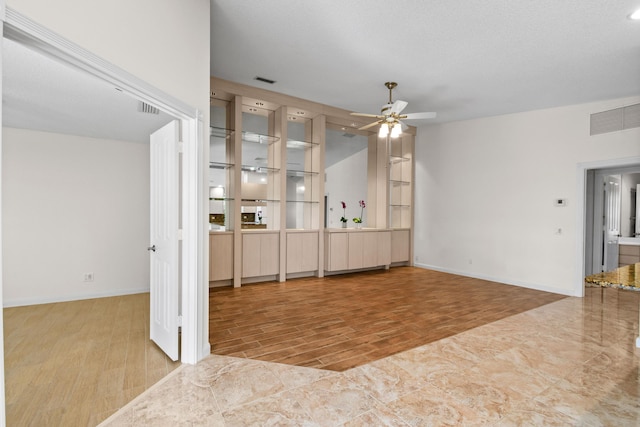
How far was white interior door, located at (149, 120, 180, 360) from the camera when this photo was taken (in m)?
2.83

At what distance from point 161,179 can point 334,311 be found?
2.60 m

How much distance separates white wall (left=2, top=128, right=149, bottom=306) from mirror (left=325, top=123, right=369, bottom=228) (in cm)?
502

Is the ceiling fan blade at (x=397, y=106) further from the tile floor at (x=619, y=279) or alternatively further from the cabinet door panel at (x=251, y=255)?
the cabinet door panel at (x=251, y=255)

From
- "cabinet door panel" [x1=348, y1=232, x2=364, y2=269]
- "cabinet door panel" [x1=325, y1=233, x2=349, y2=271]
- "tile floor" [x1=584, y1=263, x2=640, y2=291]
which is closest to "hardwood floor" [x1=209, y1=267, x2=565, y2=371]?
"cabinet door panel" [x1=325, y1=233, x2=349, y2=271]

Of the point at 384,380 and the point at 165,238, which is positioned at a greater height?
the point at 165,238

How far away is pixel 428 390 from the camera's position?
2.48m

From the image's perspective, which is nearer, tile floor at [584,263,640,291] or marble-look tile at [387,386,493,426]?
marble-look tile at [387,386,493,426]

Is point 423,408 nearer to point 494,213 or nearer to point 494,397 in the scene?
point 494,397

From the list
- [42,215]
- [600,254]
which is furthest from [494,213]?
[42,215]

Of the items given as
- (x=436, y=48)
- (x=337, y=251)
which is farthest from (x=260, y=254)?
(x=436, y=48)

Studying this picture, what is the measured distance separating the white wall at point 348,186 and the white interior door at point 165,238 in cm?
672

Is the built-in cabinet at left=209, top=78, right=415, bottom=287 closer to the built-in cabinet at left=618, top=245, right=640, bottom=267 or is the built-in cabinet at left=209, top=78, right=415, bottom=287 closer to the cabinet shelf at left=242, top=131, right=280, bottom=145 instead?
the cabinet shelf at left=242, top=131, right=280, bottom=145

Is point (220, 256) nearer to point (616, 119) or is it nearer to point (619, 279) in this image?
point (619, 279)

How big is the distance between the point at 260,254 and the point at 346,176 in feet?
17.8
